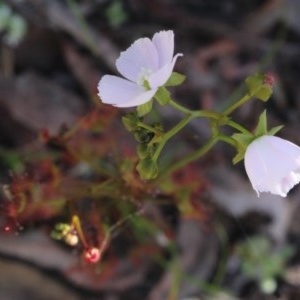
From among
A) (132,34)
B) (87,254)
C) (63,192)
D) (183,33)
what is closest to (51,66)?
(132,34)

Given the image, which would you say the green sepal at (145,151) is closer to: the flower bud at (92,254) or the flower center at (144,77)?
the flower center at (144,77)

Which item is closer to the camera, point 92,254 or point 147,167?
point 147,167

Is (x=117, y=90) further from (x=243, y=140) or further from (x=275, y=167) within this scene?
(x=275, y=167)

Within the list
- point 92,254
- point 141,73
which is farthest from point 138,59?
point 92,254

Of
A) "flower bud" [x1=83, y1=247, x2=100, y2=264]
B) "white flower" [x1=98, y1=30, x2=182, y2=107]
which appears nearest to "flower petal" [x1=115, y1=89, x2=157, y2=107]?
"white flower" [x1=98, y1=30, x2=182, y2=107]

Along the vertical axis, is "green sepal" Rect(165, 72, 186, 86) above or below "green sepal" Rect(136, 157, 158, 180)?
A: above

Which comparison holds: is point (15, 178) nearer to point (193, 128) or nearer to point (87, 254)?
point (87, 254)

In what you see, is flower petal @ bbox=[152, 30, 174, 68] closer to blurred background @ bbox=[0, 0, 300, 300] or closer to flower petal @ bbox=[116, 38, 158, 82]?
flower petal @ bbox=[116, 38, 158, 82]
